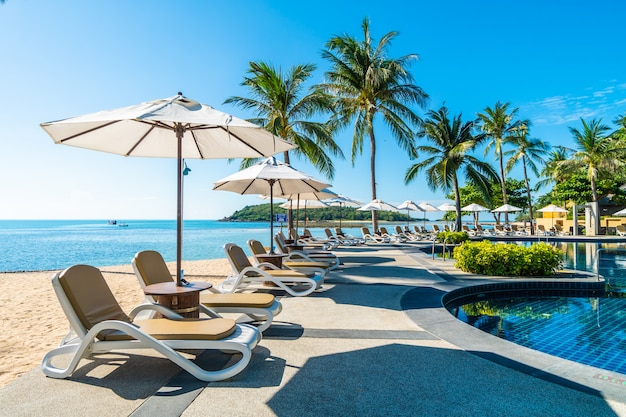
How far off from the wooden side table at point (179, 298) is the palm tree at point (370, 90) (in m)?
16.5

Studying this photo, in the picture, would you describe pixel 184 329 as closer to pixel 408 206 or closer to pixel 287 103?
pixel 287 103

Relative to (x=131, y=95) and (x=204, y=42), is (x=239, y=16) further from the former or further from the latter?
(x=131, y=95)

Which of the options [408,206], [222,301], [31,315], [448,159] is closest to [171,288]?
[222,301]

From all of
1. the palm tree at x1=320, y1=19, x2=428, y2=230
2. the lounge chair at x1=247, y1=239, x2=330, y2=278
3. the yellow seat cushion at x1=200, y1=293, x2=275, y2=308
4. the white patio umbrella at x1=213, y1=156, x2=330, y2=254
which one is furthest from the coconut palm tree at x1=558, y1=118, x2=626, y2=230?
the yellow seat cushion at x1=200, y1=293, x2=275, y2=308

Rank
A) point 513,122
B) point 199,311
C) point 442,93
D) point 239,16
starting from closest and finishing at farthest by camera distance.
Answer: point 199,311 → point 239,16 → point 442,93 → point 513,122

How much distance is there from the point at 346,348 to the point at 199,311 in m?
1.57

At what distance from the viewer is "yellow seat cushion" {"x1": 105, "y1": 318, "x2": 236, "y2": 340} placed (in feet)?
10.4

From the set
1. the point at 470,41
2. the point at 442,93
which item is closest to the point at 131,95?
the point at 470,41

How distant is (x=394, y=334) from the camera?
4.39m

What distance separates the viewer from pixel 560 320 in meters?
5.95

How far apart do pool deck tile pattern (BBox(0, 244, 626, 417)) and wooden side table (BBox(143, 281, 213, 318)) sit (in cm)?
47

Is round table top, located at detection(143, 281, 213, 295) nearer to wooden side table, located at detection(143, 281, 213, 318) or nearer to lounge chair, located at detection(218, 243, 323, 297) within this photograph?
wooden side table, located at detection(143, 281, 213, 318)

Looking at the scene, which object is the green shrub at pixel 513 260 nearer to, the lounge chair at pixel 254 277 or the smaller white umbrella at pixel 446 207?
the lounge chair at pixel 254 277

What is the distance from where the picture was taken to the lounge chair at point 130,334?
3088 mm
